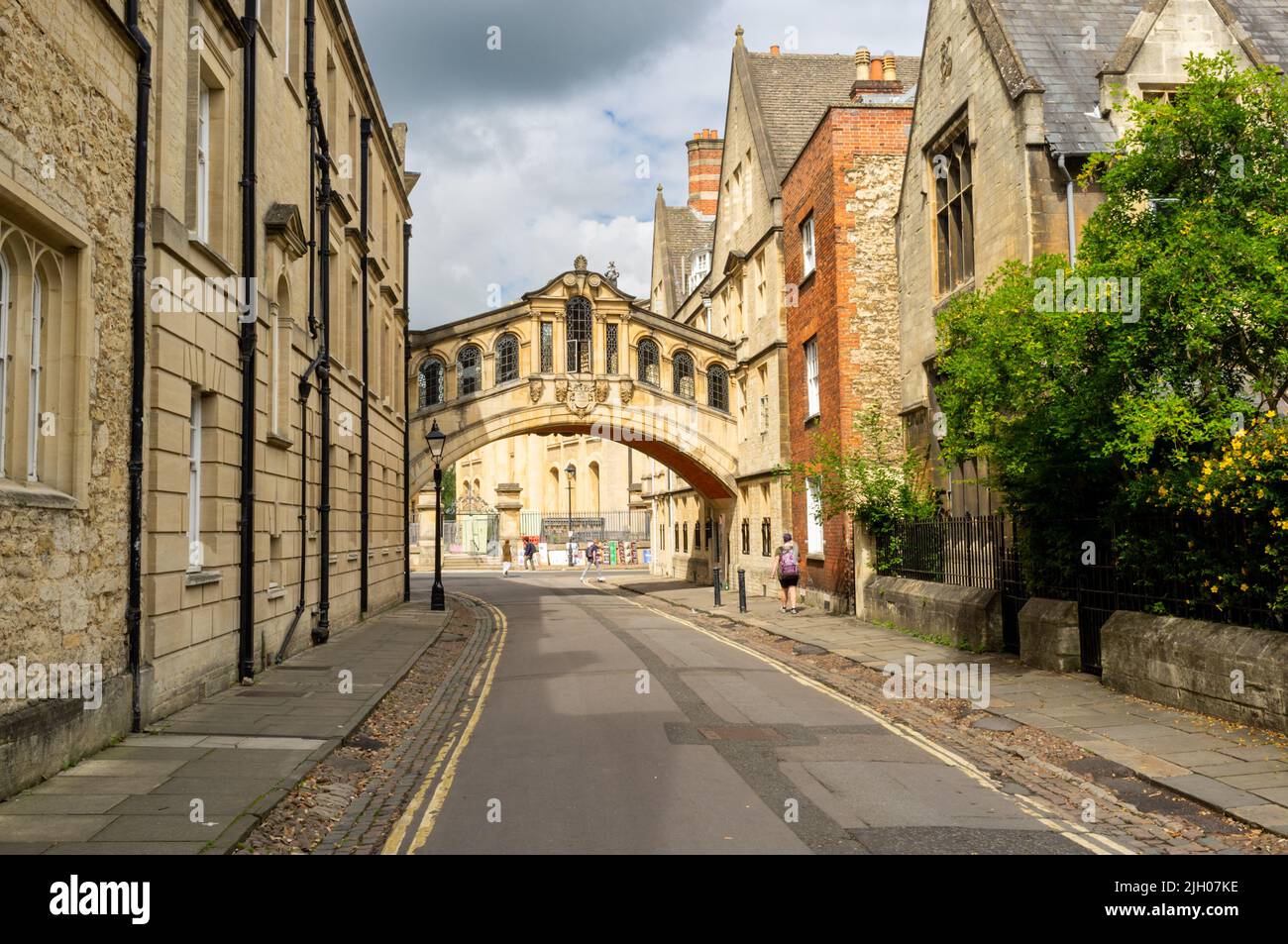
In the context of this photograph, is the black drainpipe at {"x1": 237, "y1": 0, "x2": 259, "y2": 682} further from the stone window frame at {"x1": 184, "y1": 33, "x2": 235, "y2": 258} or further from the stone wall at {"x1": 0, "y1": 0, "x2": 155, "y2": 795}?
the stone wall at {"x1": 0, "y1": 0, "x2": 155, "y2": 795}

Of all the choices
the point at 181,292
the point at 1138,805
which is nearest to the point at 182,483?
the point at 181,292

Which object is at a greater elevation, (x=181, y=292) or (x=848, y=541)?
(x=181, y=292)

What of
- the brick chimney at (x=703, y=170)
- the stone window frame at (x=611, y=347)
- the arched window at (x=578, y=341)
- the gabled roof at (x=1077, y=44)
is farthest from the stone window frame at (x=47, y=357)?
the brick chimney at (x=703, y=170)

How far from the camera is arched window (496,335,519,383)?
32.4 m

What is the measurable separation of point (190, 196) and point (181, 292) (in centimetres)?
128

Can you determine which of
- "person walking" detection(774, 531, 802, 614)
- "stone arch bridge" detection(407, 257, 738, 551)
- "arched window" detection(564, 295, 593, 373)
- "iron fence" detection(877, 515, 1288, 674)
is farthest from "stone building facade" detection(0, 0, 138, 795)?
"arched window" detection(564, 295, 593, 373)

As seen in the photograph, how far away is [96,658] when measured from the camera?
857 cm

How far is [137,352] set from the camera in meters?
9.37

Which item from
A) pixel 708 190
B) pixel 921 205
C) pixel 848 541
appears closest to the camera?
pixel 921 205

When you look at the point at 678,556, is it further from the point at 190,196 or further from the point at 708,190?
the point at 190,196

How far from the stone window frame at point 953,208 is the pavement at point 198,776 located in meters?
11.8

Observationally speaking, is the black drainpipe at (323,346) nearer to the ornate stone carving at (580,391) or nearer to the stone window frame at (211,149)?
the stone window frame at (211,149)

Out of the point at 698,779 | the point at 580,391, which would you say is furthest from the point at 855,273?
the point at 698,779

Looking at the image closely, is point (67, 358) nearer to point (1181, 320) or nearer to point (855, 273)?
point (1181, 320)
